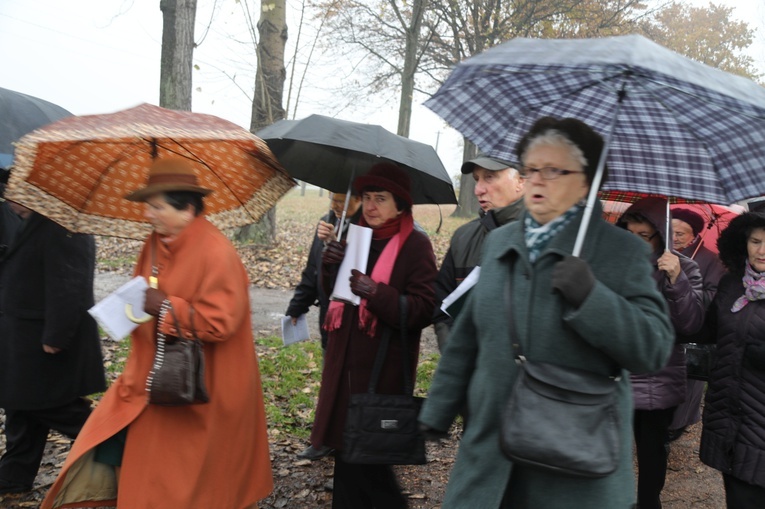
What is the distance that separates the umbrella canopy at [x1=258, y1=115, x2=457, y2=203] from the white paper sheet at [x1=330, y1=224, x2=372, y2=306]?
1.48ft

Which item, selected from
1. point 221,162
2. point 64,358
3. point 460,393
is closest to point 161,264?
point 221,162

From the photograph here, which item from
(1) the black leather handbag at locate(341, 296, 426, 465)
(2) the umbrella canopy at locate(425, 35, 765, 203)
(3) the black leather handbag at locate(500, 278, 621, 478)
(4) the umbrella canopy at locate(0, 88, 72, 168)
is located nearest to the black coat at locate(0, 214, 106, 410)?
(4) the umbrella canopy at locate(0, 88, 72, 168)

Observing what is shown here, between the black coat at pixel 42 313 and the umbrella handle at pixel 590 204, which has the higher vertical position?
the umbrella handle at pixel 590 204

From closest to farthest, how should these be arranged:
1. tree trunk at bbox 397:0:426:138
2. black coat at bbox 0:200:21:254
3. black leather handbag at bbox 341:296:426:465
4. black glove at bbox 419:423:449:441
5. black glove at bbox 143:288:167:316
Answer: black glove at bbox 419:423:449:441 < black glove at bbox 143:288:167:316 < black leather handbag at bbox 341:296:426:465 < black coat at bbox 0:200:21:254 < tree trunk at bbox 397:0:426:138

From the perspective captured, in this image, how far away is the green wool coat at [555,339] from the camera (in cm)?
226

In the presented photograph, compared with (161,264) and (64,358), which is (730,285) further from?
(64,358)

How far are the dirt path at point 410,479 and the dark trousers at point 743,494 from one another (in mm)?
1612

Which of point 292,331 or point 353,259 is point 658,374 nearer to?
point 353,259

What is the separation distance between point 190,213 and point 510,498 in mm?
2012

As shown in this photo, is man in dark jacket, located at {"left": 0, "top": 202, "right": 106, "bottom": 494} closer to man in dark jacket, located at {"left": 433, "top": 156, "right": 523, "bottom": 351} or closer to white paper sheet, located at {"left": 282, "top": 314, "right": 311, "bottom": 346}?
white paper sheet, located at {"left": 282, "top": 314, "right": 311, "bottom": 346}

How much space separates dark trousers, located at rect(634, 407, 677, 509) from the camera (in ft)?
13.9

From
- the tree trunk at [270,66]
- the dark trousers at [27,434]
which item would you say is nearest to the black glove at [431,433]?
the dark trousers at [27,434]

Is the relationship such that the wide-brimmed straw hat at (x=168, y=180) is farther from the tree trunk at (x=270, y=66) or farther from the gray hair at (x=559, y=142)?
the tree trunk at (x=270, y=66)

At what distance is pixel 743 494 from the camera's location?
3.43 meters
